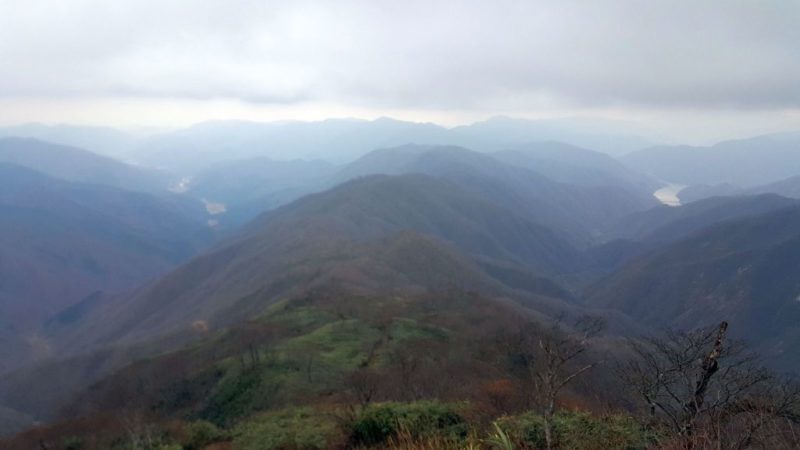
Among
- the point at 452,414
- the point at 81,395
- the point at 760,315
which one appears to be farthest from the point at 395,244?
the point at 452,414

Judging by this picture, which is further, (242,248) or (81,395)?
(242,248)

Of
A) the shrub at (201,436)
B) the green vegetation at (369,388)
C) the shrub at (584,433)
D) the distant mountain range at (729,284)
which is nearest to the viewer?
the shrub at (584,433)

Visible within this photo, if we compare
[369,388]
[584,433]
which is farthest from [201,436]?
[584,433]

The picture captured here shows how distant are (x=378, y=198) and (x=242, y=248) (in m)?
52.1

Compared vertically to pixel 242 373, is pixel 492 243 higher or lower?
lower

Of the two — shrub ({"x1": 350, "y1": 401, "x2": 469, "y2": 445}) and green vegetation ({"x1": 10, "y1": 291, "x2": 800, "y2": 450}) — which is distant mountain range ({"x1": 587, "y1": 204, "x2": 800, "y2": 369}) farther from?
shrub ({"x1": 350, "y1": 401, "x2": 469, "y2": 445})

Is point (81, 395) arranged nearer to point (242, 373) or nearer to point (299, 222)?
point (242, 373)

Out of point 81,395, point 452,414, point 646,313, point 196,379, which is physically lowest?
point 646,313

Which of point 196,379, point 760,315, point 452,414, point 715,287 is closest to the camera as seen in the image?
point 452,414

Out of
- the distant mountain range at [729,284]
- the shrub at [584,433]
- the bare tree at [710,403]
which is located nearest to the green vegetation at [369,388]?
the shrub at [584,433]

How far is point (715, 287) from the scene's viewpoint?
13175 centimetres

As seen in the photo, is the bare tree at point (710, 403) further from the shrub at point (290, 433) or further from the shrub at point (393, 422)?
the shrub at point (290, 433)

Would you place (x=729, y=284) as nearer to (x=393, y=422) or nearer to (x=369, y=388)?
(x=369, y=388)

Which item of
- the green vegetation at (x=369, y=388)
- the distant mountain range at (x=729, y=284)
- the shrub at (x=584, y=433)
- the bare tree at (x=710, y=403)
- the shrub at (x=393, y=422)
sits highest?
the bare tree at (x=710, y=403)
